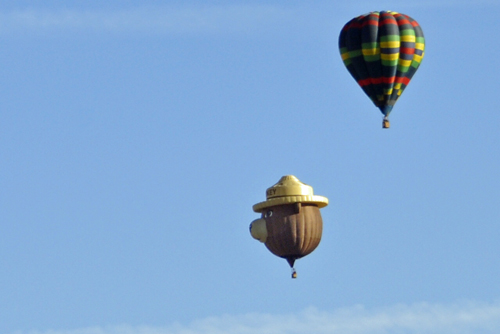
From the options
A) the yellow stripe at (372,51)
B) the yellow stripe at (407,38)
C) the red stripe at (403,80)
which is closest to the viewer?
the yellow stripe at (372,51)

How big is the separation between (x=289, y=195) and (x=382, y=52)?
9.56m

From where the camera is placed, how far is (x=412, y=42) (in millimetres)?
79562

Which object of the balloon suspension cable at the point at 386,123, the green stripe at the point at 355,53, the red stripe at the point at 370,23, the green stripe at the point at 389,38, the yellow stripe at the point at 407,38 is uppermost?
the red stripe at the point at 370,23

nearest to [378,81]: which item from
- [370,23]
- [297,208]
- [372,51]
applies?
[372,51]

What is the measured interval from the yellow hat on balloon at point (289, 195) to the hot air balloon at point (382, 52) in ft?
27.5

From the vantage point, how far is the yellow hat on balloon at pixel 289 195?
72312mm

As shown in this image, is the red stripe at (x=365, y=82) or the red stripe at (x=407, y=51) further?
the red stripe at (x=365, y=82)

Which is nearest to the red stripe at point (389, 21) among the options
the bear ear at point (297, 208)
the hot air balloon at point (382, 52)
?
the hot air balloon at point (382, 52)

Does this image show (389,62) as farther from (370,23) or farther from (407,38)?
(370,23)

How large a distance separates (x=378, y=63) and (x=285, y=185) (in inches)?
355

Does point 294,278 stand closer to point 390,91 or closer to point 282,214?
point 282,214

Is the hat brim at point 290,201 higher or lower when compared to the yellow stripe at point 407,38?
lower

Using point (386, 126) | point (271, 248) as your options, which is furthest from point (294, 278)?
point (386, 126)

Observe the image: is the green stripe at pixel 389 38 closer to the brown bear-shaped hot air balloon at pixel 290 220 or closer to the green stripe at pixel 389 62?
the green stripe at pixel 389 62
